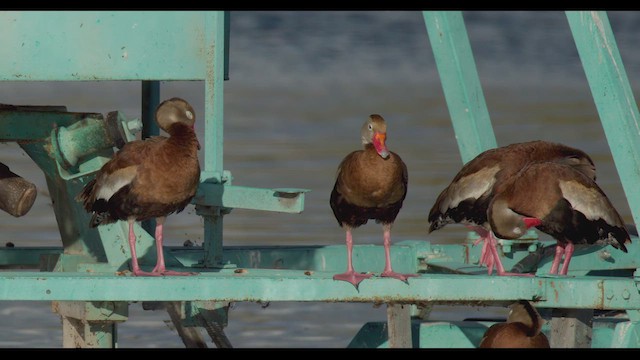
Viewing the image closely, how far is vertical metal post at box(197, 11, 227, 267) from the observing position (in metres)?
12.8

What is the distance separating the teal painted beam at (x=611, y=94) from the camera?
40.6 feet

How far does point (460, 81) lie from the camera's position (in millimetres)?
14383

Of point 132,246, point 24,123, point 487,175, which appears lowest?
point 132,246

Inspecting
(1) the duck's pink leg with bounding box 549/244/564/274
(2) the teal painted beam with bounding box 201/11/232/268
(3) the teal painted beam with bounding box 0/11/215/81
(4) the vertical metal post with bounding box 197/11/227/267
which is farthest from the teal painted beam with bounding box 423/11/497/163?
(3) the teal painted beam with bounding box 0/11/215/81

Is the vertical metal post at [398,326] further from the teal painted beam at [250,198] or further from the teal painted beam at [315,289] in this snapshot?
the teal painted beam at [315,289]

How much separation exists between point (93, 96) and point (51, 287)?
12.2 metres

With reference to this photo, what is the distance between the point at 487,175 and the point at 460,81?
41.9 inches

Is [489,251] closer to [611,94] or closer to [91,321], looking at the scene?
[611,94]

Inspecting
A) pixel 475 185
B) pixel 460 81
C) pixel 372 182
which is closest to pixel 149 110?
pixel 460 81

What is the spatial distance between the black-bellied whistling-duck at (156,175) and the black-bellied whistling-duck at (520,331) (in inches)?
74.8

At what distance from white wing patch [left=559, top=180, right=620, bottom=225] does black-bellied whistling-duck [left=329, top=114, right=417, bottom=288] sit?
114cm

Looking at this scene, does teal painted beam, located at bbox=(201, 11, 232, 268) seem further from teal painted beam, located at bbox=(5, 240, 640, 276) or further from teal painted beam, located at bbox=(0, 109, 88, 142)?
teal painted beam, located at bbox=(0, 109, 88, 142)

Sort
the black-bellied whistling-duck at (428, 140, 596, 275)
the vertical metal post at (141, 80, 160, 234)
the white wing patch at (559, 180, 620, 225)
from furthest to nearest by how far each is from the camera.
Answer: the vertical metal post at (141, 80, 160, 234), the black-bellied whistling-duck at (428, 140, 596, 275), the white wing patch at (559, 180, 620, 225)
